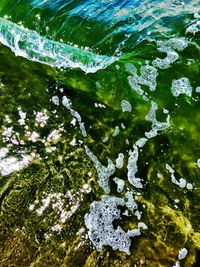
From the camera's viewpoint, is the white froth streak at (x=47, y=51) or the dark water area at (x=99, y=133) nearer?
the dark water area at (x=99, y=133)

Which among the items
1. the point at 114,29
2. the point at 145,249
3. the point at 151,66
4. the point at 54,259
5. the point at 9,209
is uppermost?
the point at 114,29

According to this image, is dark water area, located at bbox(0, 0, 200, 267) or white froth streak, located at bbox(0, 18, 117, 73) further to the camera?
white froth streak, located at bbox(0, 18, 117, 73)

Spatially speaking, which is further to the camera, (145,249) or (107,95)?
(107,95)

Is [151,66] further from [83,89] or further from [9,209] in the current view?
[9,209]

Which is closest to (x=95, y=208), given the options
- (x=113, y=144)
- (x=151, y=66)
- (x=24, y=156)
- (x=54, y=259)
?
(x=54, y=259)
